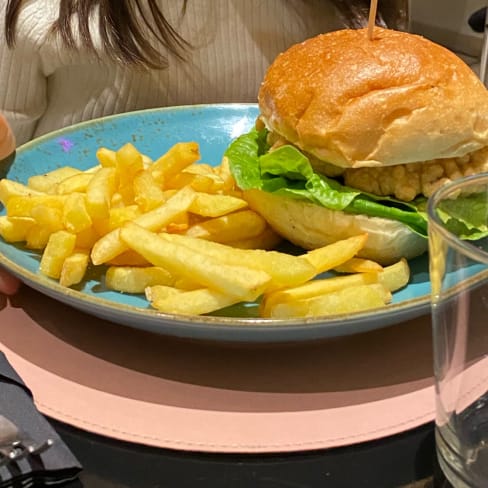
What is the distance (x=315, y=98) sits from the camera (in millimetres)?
1356

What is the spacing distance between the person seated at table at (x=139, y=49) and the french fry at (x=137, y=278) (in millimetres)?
1169

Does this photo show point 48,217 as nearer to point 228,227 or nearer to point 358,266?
point 228,227

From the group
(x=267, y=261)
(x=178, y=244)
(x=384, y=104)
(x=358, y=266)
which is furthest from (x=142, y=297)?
(x=384, y=104)

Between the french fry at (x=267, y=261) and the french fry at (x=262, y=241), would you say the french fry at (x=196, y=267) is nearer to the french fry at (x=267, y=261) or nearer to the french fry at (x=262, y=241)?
the french fry at (x=267, y=261)

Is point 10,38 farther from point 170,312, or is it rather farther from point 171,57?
point 170,312

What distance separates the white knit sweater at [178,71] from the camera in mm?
2352

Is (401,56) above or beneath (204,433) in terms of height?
above

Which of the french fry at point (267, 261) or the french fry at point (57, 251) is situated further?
the french fry at point (57, 251)

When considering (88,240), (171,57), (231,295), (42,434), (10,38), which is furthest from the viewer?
(171,57)

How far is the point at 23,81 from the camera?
91.8 inches

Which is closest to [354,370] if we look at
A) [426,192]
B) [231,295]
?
[231,295]

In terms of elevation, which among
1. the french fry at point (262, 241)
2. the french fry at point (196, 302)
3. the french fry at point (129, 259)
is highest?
the french fry at point (196, 302)

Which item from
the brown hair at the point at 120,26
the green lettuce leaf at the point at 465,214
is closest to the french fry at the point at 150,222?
the green lettuce leaf at the point at 465,214

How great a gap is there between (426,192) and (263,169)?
30cm
